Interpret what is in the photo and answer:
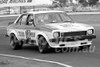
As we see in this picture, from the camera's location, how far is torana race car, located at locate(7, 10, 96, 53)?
39.0ft

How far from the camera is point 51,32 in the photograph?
465 inches

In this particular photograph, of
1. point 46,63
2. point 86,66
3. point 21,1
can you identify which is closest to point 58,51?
point 46,63

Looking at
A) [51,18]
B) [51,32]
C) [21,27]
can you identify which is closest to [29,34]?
[21,27]

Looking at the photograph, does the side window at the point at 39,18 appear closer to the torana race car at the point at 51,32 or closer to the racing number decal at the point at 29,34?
the torana race car at the point at 51,32

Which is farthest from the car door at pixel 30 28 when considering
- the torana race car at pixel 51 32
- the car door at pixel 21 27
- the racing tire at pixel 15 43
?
the racing tire at pixel 15 43

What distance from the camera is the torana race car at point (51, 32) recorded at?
11898 mm

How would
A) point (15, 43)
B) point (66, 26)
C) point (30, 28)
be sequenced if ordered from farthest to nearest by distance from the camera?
point (15, 43), point (30, 28), point (66, 26)

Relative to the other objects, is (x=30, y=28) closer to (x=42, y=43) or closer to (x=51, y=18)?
(x=51, y=18)

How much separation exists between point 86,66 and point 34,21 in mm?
4438

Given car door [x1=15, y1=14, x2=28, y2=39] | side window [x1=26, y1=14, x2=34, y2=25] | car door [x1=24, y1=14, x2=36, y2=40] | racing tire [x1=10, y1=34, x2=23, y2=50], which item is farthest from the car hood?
racing tire [x1=10, y1=34, x2=23, y2=50]

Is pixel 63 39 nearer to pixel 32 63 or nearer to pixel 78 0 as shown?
pixel 32 63

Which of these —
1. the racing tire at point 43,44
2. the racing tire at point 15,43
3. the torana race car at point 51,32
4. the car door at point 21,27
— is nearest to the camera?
the torana race car at point 51,32

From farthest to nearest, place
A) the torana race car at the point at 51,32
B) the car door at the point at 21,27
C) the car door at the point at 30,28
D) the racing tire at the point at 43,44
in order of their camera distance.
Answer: the car door at the point at 21,27 → the car door at the point at 30,28 → the racing tire at the point at 43,44 → the torana race car at the point at 51,32

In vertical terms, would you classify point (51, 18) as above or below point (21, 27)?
above
